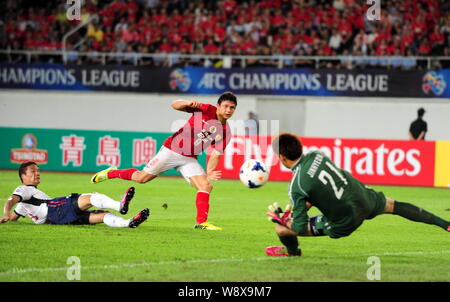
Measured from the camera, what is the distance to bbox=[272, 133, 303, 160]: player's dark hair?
8.96 m

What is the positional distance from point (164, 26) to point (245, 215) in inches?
691

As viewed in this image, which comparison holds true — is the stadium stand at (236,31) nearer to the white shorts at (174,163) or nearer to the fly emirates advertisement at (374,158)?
the fly emirates advertisement at (374,158)

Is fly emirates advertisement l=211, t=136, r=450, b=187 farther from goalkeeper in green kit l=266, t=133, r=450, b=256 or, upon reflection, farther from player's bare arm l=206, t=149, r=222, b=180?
goalkeeper in green kit l=266, t=133, r=450, b=256

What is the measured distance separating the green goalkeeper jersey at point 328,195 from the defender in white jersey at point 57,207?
362cm

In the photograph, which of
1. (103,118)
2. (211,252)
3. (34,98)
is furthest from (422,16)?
(211,252)

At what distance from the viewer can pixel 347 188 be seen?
29.9 ft

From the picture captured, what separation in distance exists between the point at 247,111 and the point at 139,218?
20.0 metres

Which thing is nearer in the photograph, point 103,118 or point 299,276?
point 299,276

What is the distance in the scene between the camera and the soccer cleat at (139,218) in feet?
39.4

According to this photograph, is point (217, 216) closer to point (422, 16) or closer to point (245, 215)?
point (245, 215)

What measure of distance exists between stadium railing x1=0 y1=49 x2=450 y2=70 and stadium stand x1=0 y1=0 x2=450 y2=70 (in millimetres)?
39

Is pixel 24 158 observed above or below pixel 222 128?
below

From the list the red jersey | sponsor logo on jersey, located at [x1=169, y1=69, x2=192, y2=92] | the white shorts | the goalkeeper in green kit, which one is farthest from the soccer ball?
sponsor logo on jersey, located at [x1=169, y1=69, x2=192, y2=92]

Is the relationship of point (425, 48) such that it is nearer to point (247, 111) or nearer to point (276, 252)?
point (247, 111)
